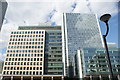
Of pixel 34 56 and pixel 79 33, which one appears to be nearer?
pixel 34 56

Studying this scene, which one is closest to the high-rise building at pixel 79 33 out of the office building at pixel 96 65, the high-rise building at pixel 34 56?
the high-rise building at pixel 34 56

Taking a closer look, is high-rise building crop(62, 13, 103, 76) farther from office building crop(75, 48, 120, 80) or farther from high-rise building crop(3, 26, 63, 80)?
office building crop(75, 48, 120, 80)

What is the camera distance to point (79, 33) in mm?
97875

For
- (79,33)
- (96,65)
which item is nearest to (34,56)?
(96,65)

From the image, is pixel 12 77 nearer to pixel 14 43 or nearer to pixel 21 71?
pixel 21 71

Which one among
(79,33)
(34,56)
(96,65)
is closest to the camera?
(96,65)

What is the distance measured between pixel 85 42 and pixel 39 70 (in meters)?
50.7

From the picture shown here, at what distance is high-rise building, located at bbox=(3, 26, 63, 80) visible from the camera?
55.2m

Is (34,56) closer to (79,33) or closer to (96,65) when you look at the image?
(96,65)

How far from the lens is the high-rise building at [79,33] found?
301ft

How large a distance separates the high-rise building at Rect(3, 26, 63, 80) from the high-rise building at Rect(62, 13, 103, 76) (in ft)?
83.1

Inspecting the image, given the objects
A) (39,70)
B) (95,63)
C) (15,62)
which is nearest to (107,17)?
(95,63)

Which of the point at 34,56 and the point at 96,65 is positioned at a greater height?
the point at 34,56

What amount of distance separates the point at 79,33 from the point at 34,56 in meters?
51.6
